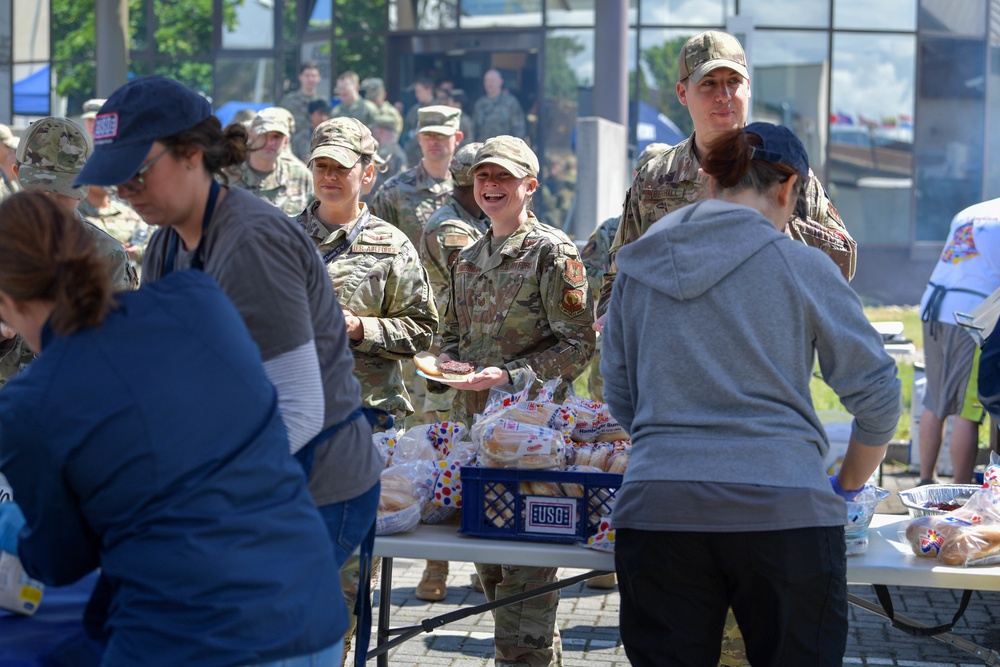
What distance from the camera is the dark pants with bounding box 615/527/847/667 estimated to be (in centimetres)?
252

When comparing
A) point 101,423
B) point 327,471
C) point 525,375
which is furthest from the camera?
point 525,375

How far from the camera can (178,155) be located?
2.35m

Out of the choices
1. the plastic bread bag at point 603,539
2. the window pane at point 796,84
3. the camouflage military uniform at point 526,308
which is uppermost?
the window pane at point 796,84

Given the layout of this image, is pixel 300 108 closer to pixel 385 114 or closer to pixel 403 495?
pixel 385 114

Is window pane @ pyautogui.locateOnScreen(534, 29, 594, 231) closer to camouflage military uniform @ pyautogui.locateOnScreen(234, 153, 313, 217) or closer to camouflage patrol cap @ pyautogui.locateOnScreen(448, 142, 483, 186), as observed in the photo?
camouflage military uniform @ pyautogui.locateOnScreen(234, 153, 313, 217)

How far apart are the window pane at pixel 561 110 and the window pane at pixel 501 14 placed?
46cm

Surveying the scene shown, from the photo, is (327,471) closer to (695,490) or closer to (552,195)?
(695,490)

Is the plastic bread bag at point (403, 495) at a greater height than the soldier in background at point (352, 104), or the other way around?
the soldier in background at point (352, 104)

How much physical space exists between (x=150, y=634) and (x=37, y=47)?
2660cm

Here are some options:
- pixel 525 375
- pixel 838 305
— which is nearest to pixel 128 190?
pixel 838 305

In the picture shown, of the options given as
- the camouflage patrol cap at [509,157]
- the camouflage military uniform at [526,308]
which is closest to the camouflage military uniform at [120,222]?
the camouflage military uniform at [526,308]

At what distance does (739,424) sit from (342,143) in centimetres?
237

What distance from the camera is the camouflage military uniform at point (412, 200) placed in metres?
7.23

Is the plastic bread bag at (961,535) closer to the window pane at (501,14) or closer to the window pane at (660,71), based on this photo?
the window pane at (660,71)
